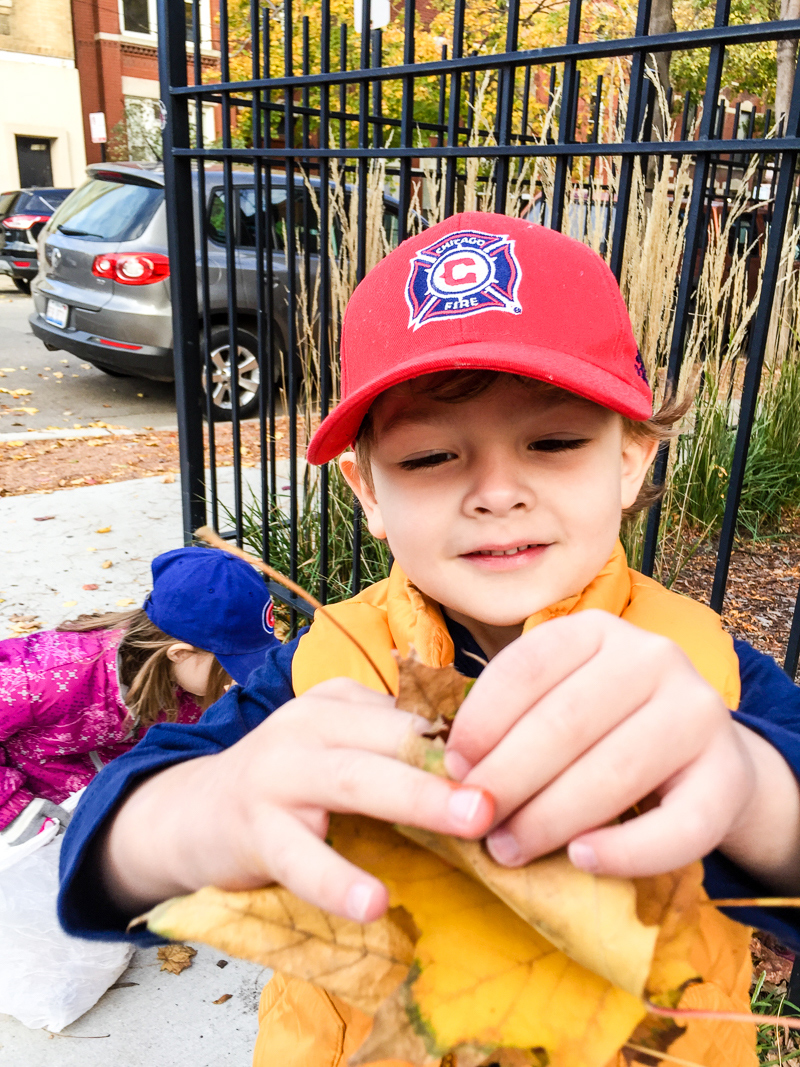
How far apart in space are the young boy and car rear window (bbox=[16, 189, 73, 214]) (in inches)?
627

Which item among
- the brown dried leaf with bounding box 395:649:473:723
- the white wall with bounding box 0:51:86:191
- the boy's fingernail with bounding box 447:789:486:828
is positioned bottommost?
the boy's fingernail with bounding box 447:789:486:828

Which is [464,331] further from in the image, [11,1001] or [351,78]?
[11,1001]

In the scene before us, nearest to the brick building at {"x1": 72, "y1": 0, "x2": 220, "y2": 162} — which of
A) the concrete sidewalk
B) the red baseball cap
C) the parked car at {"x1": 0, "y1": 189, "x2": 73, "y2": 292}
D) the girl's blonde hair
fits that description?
the parked car at {"x1": 0, "y1": 189, "x2": 73, "y2": 292}

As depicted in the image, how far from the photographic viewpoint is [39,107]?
920 inches

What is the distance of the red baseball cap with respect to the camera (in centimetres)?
97

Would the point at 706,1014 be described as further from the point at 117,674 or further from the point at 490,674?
the point at 117,674

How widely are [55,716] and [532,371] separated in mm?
1812

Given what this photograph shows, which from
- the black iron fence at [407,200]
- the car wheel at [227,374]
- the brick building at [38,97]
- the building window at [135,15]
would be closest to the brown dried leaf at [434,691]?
the black iron fence at [407,200]

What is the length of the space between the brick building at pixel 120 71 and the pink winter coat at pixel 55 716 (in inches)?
Answer: 952

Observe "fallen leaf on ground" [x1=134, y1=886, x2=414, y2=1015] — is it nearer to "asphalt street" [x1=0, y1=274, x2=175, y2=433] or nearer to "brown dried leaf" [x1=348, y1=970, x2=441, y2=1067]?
"brown dried leaf" [x1=348, y1=970, x2=441, y2=1067]

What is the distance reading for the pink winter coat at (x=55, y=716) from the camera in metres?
2.18

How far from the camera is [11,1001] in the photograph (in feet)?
6.10

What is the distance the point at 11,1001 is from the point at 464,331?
1.83 m

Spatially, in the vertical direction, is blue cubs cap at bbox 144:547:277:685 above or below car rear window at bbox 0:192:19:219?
below
